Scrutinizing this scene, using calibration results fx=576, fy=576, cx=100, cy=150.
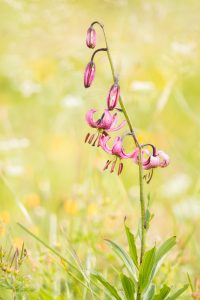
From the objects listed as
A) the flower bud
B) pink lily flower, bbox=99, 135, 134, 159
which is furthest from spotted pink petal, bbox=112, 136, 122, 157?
the flower bud

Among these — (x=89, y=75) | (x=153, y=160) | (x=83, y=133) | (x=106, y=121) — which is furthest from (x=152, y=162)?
(x=83, y=133)

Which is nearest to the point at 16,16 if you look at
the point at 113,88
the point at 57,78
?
the point at 57,78

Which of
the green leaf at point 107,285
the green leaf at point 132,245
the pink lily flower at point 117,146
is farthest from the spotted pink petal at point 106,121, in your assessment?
the green leaf at point 107,285

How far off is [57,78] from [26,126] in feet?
1.32

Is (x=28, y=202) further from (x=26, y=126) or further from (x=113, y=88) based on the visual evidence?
(x=113, y=88)

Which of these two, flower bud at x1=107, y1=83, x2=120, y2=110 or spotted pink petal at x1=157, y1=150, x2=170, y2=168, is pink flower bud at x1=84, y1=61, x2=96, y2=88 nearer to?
flower bud at x1=107, y1=83, x2=120, y2=110

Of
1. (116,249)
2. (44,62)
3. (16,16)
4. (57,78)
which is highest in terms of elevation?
(16,16)

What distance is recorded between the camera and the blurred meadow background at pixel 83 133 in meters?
2.12

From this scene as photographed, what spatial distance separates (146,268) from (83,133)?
2.51 metres

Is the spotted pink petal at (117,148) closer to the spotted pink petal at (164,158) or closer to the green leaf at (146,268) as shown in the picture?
the spotted pink petal at (164,158)

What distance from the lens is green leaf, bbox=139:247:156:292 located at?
1276 millimetres

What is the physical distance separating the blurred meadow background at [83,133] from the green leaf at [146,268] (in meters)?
0.27

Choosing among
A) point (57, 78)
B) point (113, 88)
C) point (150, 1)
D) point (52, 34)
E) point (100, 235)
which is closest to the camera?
point (113, 88)

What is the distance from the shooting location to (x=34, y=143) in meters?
3.71
